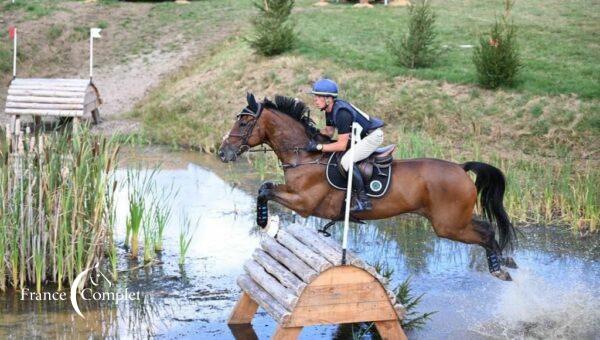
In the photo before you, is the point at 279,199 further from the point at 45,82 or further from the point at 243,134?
the point at 45,82

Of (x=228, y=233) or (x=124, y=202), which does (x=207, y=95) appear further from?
(x=228, y=233)

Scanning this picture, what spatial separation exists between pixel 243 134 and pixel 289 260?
4.91 feet

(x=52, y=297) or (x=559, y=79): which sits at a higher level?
(x=559, y=79)

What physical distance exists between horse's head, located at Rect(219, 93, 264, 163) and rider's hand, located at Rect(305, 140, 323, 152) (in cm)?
51

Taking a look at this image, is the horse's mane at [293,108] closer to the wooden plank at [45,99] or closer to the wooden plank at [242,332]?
the wooden plank at [242,332]

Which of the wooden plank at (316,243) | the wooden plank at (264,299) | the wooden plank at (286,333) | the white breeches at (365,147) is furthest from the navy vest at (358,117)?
the wooden plank at (286,333)

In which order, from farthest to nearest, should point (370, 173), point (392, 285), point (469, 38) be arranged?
point (469, 38)
point (392, 285)
point (370, 173)

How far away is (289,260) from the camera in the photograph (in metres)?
8.24

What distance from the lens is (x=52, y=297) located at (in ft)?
30.6

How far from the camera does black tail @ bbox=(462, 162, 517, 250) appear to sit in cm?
949

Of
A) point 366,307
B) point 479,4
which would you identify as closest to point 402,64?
point 479,4

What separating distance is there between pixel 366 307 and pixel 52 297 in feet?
10.7

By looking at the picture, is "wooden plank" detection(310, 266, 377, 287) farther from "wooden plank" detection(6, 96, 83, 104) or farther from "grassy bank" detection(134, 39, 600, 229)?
"wooden plank" detection(6, 96, 83, 104)

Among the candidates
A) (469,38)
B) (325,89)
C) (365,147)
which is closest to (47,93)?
(469,38)
